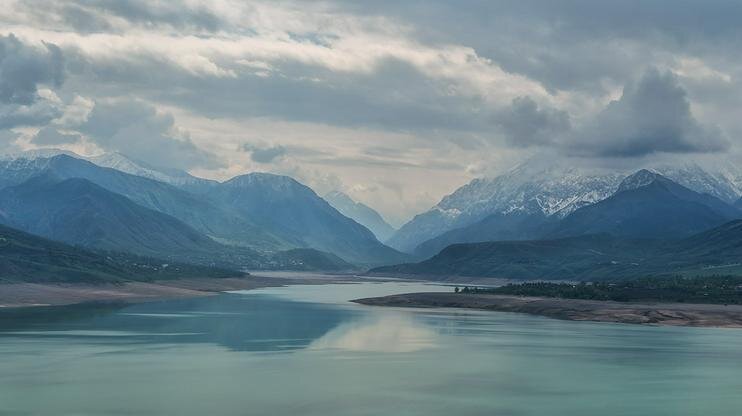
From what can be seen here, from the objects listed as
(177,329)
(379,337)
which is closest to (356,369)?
(379,337)

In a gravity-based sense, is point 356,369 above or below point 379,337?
below

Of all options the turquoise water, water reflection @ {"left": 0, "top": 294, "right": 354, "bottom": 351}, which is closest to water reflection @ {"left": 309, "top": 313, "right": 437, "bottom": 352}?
the turquoise water

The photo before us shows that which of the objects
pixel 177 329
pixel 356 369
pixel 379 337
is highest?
pixel 177 329

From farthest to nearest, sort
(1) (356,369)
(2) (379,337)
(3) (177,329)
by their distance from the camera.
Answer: (3) (177,329) < (2) (379,337) < (1) (356,369)

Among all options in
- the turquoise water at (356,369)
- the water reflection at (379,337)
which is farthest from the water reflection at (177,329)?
the water reflection at (379,337)

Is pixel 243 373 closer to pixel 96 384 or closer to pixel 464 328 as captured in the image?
pixel 96 384

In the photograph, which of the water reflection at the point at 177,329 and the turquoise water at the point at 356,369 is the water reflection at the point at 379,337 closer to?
the turquoise water at the point at 356,369

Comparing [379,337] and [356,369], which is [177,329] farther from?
[356,369]
